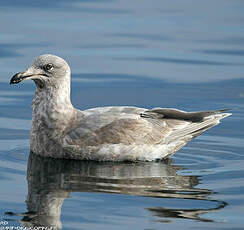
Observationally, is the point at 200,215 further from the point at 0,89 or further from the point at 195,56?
the point at 195,56

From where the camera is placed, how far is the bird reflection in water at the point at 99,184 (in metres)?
10.5

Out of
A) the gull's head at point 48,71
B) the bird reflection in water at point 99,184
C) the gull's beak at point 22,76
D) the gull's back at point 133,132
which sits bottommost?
the bird reflection in water at point 99,184

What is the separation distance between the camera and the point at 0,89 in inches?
646

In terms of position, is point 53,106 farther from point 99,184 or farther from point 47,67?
point 99,184

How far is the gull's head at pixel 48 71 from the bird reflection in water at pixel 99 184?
109 cm

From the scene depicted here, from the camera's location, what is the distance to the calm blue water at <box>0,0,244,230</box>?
10.6 m

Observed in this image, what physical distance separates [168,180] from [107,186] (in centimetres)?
90

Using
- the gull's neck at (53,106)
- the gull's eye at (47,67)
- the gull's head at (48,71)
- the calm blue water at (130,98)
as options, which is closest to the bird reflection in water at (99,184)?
the calm blue water at (130,98)

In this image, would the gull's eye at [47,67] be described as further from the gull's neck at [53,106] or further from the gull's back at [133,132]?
the gull's back at [133,132]

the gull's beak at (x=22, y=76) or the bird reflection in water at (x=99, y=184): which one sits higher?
the gull's beak at (x=22, y=76)

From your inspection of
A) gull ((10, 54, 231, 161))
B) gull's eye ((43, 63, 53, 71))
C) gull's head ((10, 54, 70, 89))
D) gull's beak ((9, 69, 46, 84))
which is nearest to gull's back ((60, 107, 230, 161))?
gull ((10, 54, 231, 161))

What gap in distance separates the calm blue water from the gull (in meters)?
0.21

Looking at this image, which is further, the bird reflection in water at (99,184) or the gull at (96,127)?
the gull at (96,127)

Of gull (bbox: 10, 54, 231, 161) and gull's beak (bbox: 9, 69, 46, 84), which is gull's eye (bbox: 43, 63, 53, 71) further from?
gull's beak (bbox: 9, 69, 46, 84)
